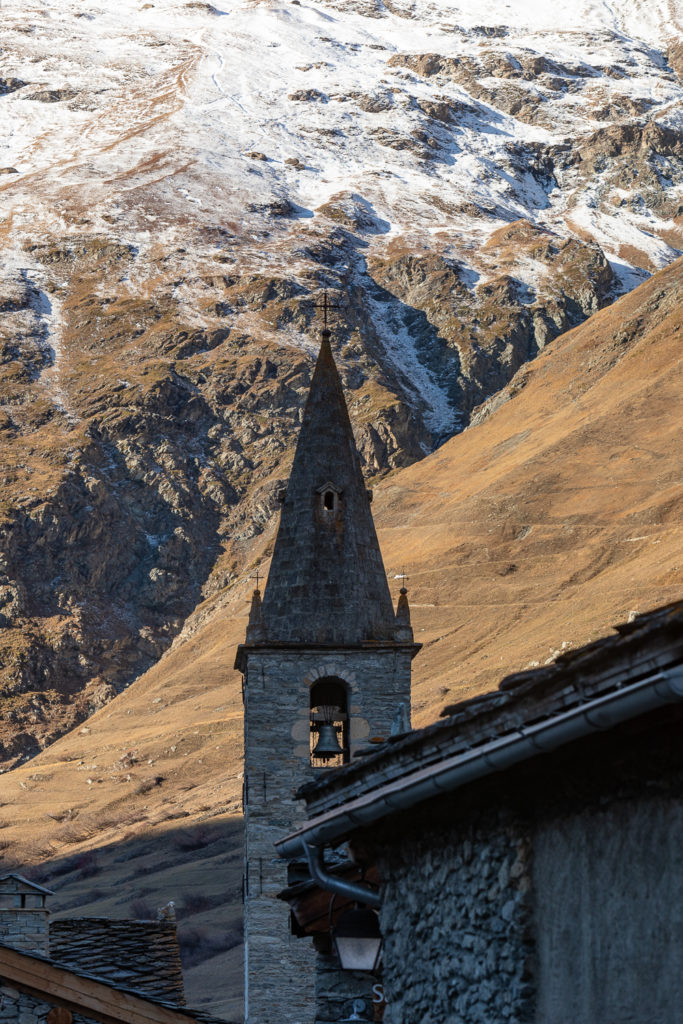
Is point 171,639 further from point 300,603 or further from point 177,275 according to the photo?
point 300,603

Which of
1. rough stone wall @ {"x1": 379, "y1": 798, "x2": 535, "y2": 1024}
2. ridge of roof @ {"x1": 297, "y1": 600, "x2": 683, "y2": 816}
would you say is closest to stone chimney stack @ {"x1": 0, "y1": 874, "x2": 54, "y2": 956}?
ridge of roof @ {"x1": 297, "y1": 600, "x2": 683, "y2": 816}

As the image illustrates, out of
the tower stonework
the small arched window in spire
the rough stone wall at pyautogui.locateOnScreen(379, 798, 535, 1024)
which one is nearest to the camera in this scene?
the rough stone wall at pyautogui.locateOnScreen(379, 798, 535, 1024)

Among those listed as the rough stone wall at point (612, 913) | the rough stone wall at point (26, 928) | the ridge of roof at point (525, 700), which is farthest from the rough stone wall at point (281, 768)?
the rough stone wall at point (612, 913)

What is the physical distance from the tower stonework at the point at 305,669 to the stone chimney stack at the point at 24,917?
659 centimetres

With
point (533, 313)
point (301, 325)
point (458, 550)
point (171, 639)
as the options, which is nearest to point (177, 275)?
point (301, 325)

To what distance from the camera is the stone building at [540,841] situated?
5.35 m

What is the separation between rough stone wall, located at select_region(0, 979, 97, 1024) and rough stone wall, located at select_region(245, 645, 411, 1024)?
25.4 ft

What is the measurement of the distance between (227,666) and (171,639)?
31475 mm

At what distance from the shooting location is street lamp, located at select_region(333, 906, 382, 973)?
8.45 metres

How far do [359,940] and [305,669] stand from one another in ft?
46.2

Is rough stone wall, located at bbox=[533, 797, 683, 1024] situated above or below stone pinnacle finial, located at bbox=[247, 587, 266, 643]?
below

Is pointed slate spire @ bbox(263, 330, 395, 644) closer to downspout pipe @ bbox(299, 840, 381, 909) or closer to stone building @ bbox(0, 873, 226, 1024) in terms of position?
stone building @ bbox(0, 873, 226, 1024)

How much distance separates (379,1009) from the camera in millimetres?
9070

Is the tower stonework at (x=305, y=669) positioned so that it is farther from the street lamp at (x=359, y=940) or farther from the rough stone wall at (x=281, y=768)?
the street lamp at (x=359, y=940)
